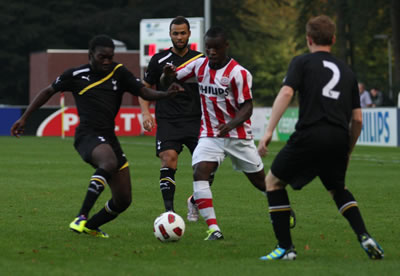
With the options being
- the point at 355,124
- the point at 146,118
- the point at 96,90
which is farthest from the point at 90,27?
the point at 355,124

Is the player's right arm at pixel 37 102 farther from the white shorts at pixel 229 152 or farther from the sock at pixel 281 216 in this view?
the sock at pixel 281 216

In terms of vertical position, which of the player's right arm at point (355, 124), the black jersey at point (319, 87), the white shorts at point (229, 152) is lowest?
the white shorts at point (229, 152)

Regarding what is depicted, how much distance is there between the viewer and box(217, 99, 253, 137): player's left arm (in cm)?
891

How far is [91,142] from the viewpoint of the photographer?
8.89 meters

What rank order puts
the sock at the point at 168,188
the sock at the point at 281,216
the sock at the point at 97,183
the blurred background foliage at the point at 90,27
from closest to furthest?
the sock at the point at 281,216, the sock at the point at 97,183, the sock at the point at 168,188, the blurred background foliage at the point at 90,27

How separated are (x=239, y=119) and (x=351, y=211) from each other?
68.9 inches

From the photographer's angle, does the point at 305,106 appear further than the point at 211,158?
No

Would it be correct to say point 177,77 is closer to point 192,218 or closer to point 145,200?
point 192,218

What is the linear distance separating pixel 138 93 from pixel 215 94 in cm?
74

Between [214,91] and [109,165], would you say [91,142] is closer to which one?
[109,165]

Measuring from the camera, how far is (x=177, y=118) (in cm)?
1052

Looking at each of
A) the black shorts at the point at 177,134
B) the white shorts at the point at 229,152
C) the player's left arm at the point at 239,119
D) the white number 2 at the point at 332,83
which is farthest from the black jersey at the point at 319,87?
the black shorts at the point at 177,134

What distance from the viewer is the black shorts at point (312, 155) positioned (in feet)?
23.9

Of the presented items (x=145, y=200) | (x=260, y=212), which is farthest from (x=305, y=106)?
(x=145, y=200)
